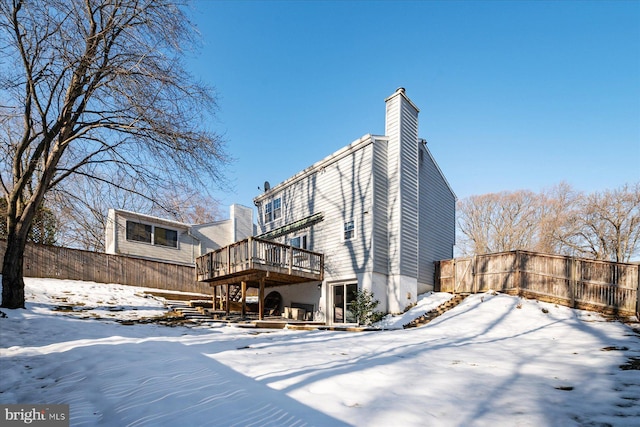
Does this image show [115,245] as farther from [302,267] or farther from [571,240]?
[571,240]

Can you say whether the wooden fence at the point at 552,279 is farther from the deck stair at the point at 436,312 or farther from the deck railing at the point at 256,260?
the deck railing at the point at 256,260

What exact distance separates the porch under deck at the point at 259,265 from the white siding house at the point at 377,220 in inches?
33.8

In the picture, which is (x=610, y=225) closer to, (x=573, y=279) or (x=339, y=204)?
(x=573, y=279)

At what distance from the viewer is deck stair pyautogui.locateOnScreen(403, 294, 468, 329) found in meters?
11.1

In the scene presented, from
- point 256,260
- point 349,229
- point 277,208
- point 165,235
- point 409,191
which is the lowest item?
point 256,260

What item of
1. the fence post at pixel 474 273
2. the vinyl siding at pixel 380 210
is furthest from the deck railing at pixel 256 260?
the fence post at pixel 474 273

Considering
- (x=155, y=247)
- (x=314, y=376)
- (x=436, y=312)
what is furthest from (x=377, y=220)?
(x=155, y=247)

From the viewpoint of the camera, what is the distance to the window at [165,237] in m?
20.8

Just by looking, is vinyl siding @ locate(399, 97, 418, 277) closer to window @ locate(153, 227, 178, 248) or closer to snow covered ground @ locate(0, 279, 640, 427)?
snow covered ground @ locate(0, 279, 640, 427)

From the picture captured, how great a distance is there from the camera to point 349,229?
14266mm

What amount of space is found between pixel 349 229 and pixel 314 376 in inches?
401

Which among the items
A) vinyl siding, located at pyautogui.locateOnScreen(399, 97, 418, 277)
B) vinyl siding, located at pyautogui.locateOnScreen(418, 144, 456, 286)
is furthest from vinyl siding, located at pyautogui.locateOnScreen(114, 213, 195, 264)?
vinyl siding, located at pyautogui.locateOnScreen(418, 144, 456, 286)

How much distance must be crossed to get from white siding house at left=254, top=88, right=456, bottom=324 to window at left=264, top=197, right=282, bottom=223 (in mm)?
2185

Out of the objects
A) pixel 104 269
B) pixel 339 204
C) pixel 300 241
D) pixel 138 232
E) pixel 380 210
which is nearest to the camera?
pixel 380 210
